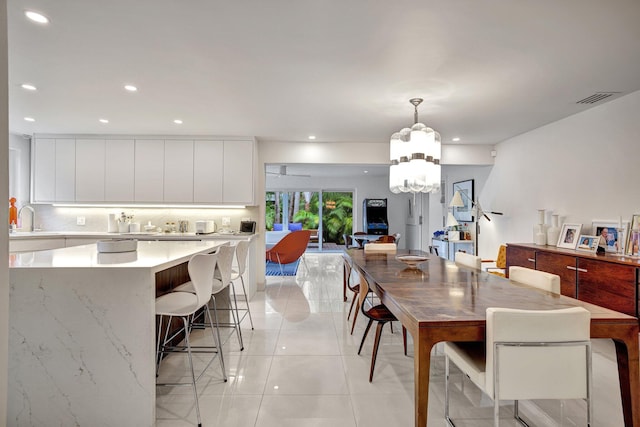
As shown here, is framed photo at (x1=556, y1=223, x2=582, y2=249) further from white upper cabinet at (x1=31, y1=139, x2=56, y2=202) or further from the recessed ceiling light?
white upper cabinet at (x1=31, y1=139, x2=56, y2=202)

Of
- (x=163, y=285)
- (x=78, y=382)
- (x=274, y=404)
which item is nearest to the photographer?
(x=78, y=382)

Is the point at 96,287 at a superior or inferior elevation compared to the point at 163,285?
superior

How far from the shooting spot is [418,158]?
3.14 metres

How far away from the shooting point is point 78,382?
1878mm

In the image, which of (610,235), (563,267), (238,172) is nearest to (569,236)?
(610,235)

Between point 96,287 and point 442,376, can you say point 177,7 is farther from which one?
point 442,376

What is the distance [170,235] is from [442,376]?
387cm

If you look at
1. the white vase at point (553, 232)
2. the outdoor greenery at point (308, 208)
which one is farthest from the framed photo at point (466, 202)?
the outdoor greenery at point (308, 208)

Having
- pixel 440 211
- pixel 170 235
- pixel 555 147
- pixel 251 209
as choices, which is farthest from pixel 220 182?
pixel 440 211

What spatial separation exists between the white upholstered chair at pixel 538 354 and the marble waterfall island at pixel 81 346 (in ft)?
5.76

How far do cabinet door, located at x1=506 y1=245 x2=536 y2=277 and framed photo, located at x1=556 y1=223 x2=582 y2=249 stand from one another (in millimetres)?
355

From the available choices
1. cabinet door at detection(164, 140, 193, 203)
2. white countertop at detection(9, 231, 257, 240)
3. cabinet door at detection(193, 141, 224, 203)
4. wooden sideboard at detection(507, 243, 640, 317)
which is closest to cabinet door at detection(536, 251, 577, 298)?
wooden sideboard at detection(507, 243, 640, 317)

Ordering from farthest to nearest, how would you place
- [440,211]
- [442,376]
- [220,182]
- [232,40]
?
[440,211] → [220,182] → [442,376] → [232,40]

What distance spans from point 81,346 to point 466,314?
205cm
